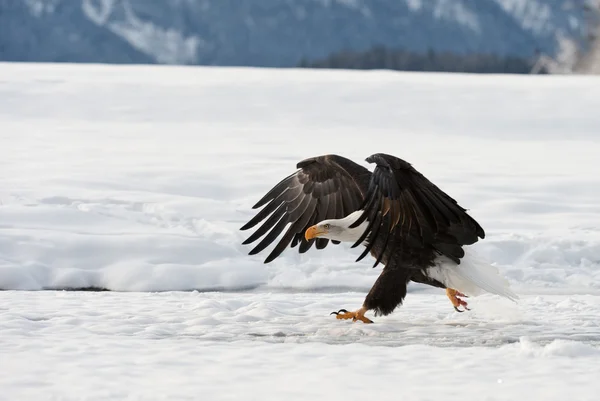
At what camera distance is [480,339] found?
431 cm

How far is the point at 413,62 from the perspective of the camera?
41031 millimetres

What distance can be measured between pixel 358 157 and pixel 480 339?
6.17m

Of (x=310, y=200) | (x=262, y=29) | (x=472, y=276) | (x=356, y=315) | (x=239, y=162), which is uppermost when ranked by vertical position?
(x=262, y=29)

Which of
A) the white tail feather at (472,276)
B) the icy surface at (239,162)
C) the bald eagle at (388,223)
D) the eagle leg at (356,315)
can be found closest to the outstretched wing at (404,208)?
the bald eagle at (388,223)

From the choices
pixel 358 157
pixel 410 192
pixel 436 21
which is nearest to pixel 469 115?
pixel 358 157

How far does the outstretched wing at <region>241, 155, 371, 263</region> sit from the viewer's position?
17.5 ft

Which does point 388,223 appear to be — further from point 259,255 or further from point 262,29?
point 262,29

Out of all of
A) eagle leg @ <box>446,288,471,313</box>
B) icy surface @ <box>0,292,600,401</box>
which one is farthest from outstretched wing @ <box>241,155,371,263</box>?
eagle leg @ <box>446,288,471,313</box>

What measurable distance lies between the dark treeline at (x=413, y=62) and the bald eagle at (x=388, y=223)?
1202 inches

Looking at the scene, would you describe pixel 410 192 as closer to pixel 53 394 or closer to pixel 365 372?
pixel 365 372

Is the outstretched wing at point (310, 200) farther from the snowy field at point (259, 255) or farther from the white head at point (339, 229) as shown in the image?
the white head at point (339, 229)

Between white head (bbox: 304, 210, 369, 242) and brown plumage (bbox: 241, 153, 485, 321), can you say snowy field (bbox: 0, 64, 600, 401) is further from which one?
white head (bbox: 304, 210, 369, 242)

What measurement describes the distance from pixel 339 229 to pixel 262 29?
7095cm

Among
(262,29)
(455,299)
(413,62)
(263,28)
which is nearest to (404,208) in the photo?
(455,299)
